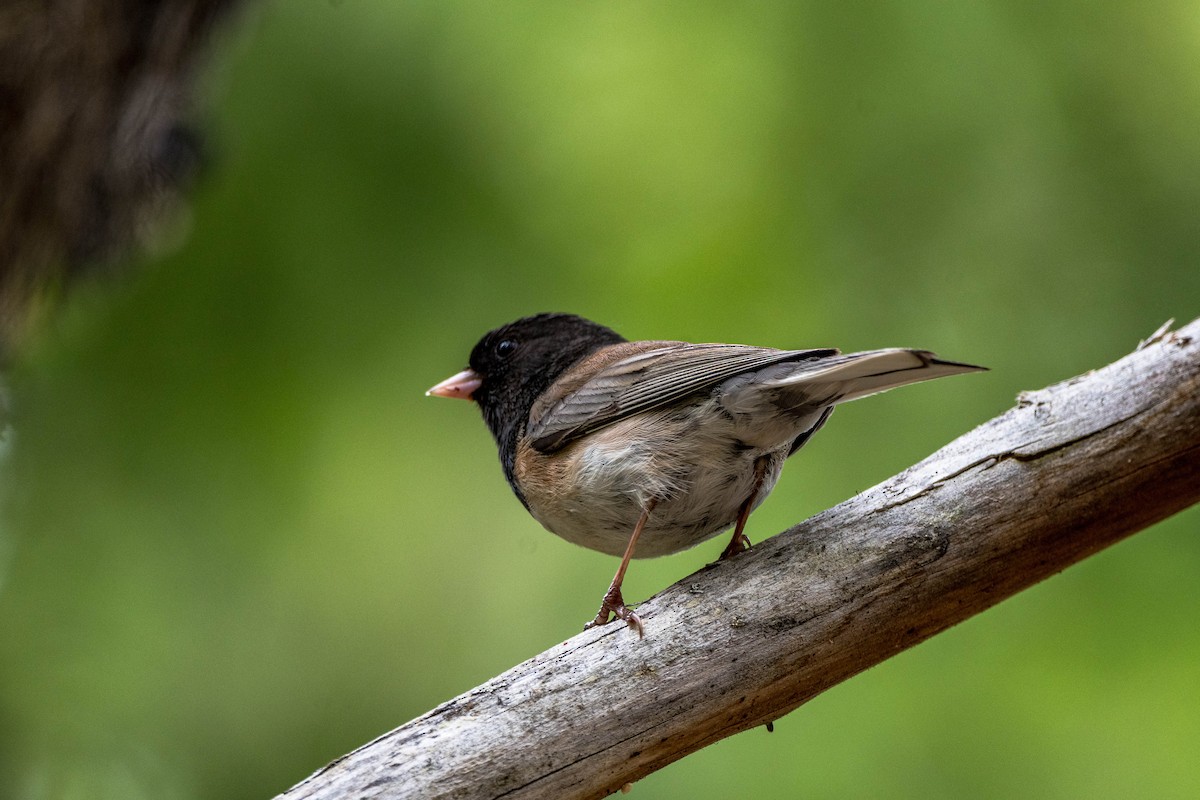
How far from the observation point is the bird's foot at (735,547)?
2.33 metres

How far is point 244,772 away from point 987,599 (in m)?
3.38

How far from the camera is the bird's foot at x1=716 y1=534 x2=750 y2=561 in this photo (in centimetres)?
233

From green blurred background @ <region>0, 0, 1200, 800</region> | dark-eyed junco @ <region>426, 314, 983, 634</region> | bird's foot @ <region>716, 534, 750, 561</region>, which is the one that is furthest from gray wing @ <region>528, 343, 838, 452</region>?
green blurred background @ <region>0, 0, 1200, 800</region>

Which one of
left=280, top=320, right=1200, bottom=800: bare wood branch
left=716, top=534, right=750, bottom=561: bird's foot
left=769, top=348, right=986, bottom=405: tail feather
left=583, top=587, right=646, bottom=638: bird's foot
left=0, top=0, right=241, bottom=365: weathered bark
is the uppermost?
left=0, top=0, right=241, bottom=365: weathered bark

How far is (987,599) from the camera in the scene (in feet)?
6.91

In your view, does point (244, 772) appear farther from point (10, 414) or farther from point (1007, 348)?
point (1007, 348)

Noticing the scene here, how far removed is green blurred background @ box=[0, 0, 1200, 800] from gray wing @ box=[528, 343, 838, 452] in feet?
4.42

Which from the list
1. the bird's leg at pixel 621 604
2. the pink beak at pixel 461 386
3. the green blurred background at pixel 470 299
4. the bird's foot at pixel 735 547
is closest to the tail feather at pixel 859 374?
the bird's foot at pixel 735 547

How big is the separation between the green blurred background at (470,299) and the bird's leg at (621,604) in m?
1.54

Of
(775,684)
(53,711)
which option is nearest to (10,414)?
(53,711)

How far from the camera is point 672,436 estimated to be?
241 centimetres

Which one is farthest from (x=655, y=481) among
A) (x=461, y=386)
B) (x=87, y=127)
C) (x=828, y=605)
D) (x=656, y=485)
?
(x=87, y=127)

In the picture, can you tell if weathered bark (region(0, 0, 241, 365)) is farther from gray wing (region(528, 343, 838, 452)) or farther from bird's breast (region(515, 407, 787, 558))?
bird's breast (region(515, 407, 787, 558))

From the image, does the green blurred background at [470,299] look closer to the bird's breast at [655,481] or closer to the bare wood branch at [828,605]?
the bird's breast at [655,481]
